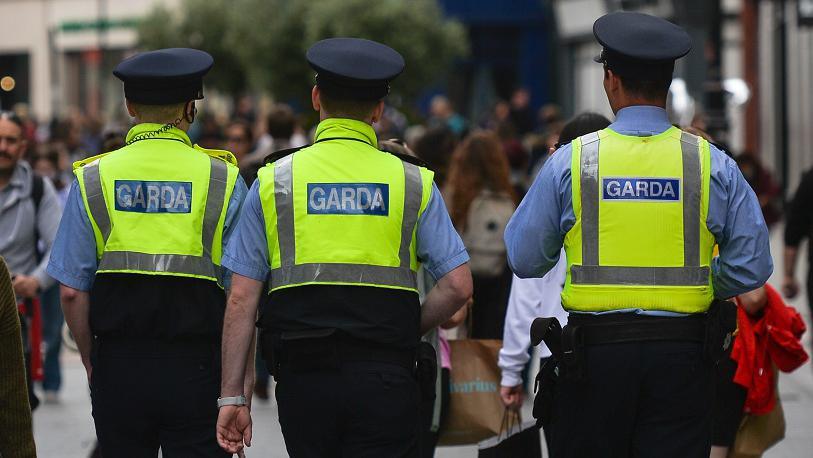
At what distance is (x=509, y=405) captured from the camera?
594 cm

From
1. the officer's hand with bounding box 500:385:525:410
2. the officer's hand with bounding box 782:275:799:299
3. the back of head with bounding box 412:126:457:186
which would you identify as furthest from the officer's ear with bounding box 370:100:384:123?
the back of head with bounding box 412:126:457:186

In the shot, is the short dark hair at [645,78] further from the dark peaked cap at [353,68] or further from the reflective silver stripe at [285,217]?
the reflective silver stripe at [285,217]

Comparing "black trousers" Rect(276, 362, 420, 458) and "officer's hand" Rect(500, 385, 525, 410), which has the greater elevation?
"black trousers" Rect(276, 362, 420, 458)

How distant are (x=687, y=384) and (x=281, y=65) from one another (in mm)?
33914

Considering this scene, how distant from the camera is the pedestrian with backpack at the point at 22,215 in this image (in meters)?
8.15

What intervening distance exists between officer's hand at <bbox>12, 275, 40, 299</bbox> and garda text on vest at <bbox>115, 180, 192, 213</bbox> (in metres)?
3.39

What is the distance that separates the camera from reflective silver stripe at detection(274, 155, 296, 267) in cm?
448

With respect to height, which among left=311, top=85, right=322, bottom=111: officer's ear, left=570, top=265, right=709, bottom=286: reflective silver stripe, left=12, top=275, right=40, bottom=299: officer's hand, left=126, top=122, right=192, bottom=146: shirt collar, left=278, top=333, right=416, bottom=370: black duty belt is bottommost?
left=12, top=275, right=40, bottom=299: officer's hand

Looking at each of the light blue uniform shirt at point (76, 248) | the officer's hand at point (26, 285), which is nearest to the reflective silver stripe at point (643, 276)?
the light blue uniform shirt at point (76, 248)

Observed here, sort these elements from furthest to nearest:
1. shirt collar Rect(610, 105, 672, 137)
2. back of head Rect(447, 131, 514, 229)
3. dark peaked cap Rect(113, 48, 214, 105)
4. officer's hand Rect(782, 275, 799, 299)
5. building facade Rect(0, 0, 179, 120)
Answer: building facade Rect(0, 0, 179, 120)
back of head Rect(447, 131, 514, 229)
officer's hand Rect(782, 275, 799, 299)
dark peaked cap Rect(113, 48, 214, 105)
shirt collar Rect(610, 105, 672, 137)

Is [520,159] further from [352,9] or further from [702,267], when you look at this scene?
[352,9]

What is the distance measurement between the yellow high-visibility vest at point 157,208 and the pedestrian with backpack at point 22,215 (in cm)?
336

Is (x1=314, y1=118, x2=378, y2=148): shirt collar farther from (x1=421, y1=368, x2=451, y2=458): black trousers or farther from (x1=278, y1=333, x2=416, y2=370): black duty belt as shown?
(x1=421, y1=368, x2=451, y2=458): black trousers

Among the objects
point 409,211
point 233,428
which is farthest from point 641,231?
point 233,428
